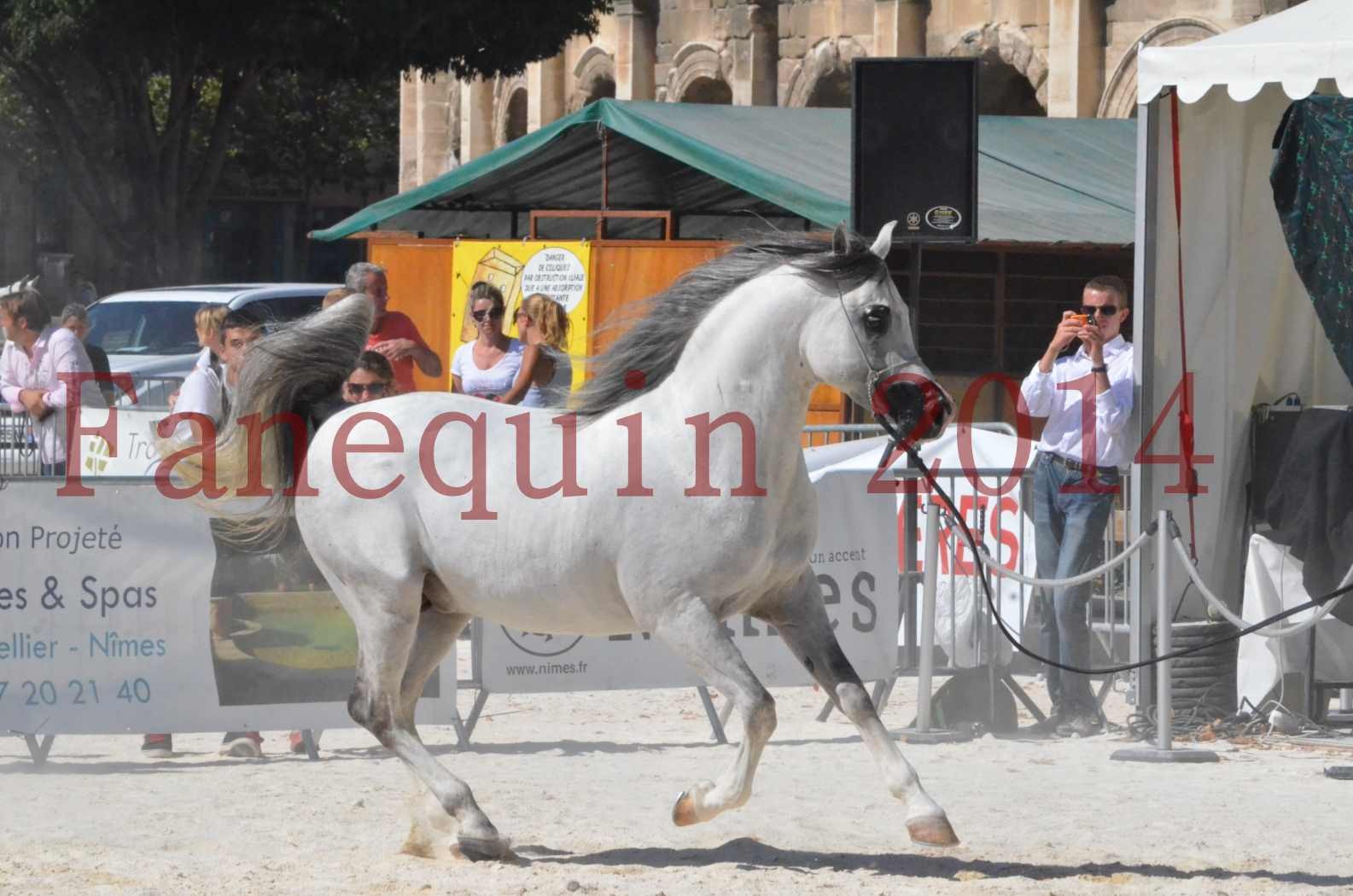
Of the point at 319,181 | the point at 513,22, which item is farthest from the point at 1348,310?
the point at 319,181

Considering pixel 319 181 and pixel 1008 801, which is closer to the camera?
pixel 1008 801

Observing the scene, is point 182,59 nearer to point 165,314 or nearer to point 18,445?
point 165,314

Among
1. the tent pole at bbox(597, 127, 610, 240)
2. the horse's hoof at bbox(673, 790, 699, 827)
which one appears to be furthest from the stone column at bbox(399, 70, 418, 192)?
the horse's hoof at bbox(673, 790, 699, 827)

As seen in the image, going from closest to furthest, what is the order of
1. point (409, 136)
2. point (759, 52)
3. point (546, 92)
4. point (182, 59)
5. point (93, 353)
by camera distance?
point (93, 353) → point (759, 52) → point (182, 59) → point (546, 92) → point (409, 136)

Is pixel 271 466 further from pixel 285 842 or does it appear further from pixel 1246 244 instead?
pixel 1246 244

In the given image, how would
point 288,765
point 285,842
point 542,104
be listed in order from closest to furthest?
point 285,842
point 288,765
point 542,104

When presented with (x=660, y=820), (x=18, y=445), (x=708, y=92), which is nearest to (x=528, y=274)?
(x=18, y=445)

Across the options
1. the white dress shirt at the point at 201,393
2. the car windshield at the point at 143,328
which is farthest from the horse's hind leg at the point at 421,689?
the car windshield at the point at 143,328

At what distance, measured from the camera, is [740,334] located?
22.0 ft

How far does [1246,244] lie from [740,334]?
166 inches

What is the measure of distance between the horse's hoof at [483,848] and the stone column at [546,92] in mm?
27328

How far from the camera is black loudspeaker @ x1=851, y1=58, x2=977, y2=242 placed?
32.8ft

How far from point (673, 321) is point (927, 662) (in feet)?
11.1

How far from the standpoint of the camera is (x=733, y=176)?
15.6 m
